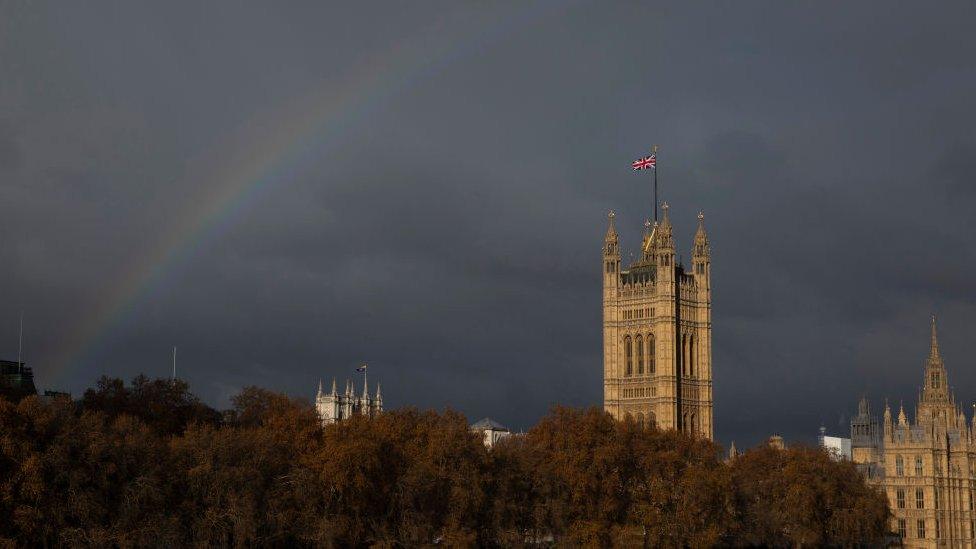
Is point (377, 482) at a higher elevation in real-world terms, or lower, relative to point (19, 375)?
lower

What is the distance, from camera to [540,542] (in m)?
134

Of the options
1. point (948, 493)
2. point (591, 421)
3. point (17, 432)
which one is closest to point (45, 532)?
point (17, 432)

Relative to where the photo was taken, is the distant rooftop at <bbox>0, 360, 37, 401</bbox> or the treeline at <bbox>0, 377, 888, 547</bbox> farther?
the distant rooftop at <bbox>0, 360, 37, 401</bbox>

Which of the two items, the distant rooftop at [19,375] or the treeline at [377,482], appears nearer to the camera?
the treeline at [377,482]

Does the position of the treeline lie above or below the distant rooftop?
below

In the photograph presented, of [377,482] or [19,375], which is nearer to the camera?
[377,482]

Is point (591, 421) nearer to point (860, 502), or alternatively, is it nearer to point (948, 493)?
point (860, 502)

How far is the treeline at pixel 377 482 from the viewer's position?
10288 cm

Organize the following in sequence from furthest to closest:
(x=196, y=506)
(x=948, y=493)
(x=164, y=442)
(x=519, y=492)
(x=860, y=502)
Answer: (x=948, y=493) < (x=860, y=502) < (x=519, y=492) < (x=164, y=442) < (x=196, y=506)

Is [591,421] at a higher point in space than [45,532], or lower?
higher

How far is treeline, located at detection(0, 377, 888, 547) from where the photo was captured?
10288 cm

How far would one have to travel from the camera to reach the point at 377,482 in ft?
388

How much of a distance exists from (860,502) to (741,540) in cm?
1740

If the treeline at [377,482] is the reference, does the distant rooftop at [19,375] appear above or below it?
above
